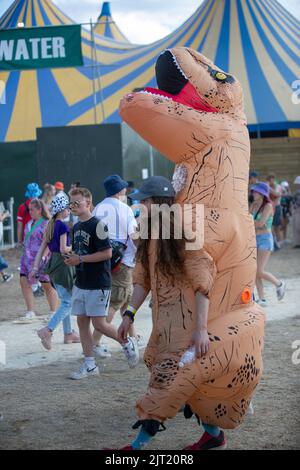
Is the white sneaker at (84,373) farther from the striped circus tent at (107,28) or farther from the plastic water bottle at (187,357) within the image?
the striped circus tent at (107,28)

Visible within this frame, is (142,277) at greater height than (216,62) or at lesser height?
lesser

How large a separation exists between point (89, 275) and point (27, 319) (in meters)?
3.13

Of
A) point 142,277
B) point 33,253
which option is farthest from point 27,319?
point 142,277

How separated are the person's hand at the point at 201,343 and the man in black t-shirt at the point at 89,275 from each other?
2101 mm

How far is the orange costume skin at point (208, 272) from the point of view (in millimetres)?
4273

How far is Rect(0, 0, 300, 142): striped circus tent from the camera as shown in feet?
65.6

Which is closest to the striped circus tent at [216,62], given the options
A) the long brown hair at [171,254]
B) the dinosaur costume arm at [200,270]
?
the long brown hair at [171,254]

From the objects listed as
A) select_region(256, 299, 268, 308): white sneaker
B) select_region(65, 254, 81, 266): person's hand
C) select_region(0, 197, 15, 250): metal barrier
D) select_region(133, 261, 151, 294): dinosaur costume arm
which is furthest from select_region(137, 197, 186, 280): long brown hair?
select_region(0, 197, 15, 250): metal barrier

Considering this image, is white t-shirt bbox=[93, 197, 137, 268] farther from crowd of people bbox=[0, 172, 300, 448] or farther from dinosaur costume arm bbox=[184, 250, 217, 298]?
dinosaur costume arm bbox=[184, 250, 217, 298]

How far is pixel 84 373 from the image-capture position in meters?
6.42

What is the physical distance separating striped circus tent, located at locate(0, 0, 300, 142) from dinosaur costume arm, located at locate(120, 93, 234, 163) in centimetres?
1474

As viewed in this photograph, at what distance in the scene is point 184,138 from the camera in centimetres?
453

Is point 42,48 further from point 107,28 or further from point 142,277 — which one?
point 107,28
